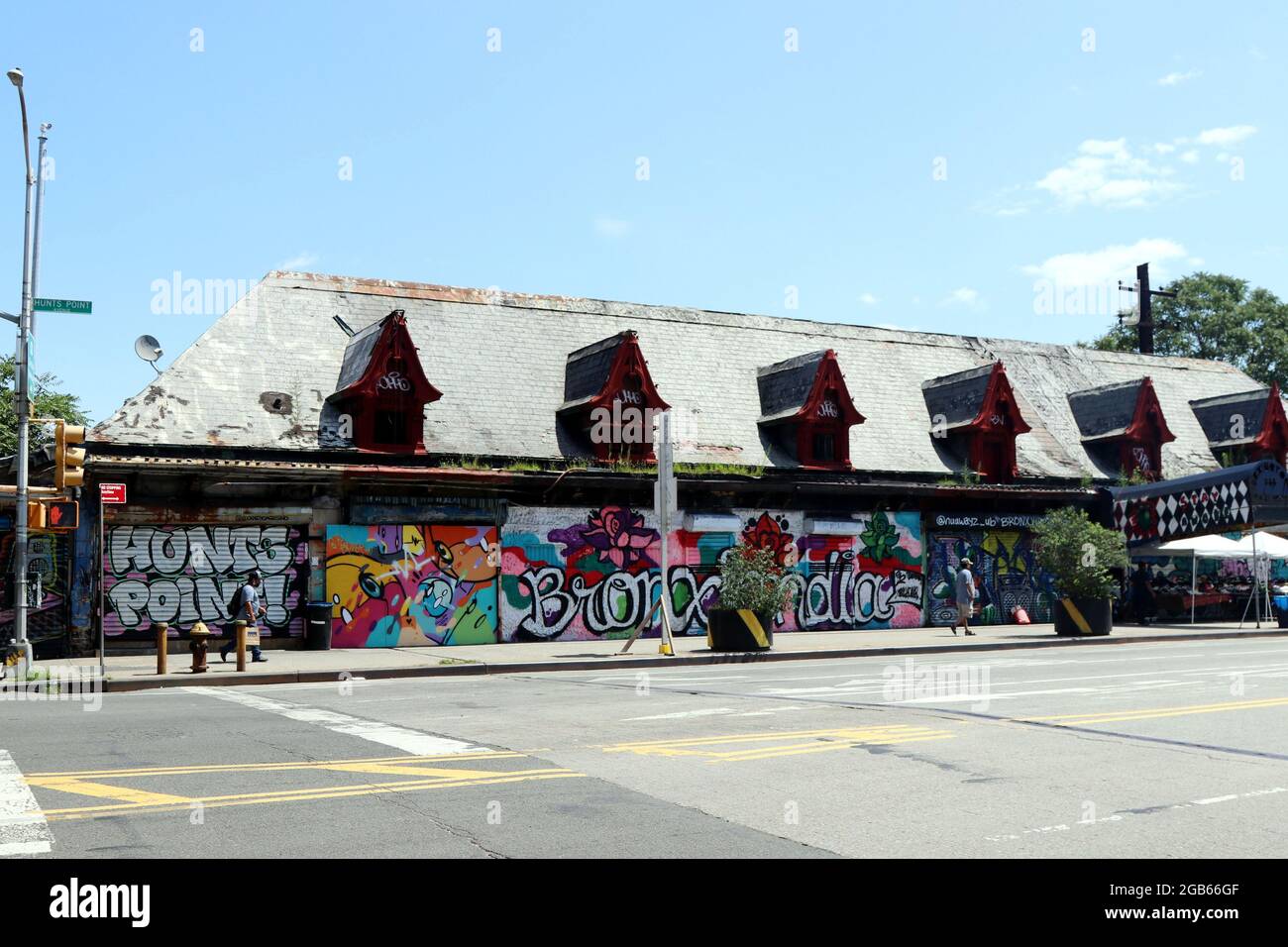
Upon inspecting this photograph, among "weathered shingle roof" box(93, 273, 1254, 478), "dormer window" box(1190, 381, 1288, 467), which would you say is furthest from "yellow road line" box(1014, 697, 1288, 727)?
"dormer window" box(1190, 381, 1288, 467)

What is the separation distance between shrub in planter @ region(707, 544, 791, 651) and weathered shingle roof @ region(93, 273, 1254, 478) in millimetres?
6509

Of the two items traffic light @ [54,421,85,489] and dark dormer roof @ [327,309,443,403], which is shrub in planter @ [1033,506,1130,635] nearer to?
dark dormer roof @ [327,309,443,403]

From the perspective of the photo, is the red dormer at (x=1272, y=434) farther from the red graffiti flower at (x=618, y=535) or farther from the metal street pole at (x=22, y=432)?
the metal street pole at (x=22, y=432)

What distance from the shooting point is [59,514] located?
60.5 feet

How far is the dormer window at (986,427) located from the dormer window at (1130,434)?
162 inches

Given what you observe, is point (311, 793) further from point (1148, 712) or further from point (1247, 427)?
point (1247, 427)

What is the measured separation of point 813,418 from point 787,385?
1.67 m

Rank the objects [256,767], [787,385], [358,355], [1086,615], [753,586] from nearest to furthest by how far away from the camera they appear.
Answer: [256,767] < [753,586] < [358,355] < [1086,615] < [787,385]

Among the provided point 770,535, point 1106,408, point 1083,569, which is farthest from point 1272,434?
point 770,535

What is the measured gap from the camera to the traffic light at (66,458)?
18.1 meters

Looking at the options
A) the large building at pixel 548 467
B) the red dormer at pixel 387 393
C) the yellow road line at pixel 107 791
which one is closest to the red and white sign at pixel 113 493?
the large building at pixel 548 467

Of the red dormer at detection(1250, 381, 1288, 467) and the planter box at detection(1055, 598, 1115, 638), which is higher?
the red dormer at detection(1250, 381, 1288, 467)

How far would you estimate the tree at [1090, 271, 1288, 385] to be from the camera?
2359 inches

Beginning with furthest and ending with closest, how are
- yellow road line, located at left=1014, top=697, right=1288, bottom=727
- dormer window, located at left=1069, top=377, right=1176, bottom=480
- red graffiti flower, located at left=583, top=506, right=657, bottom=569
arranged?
dormer window, located at left=1069, top=377, right=1176, bottom=480
red graffiti flower, located at left=583, top=506, right=657, bottom=569
yellow road line, located at left=1014, top=697, right=1288, bottom=727
